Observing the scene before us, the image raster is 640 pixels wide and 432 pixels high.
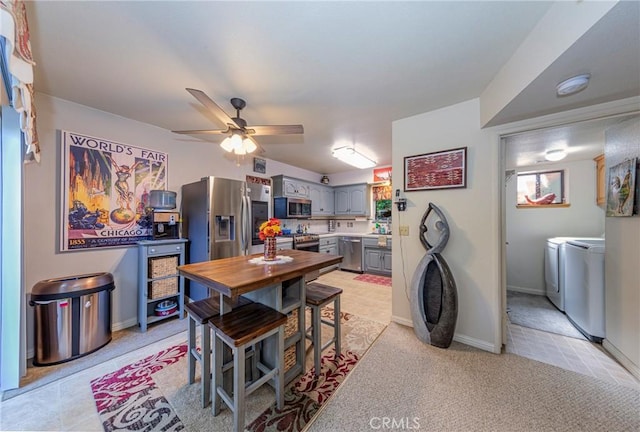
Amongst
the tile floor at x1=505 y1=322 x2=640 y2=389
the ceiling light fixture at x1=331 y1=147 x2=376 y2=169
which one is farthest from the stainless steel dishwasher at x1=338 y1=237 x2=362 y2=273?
the tile floor at x1=505 y1=322 x2=640 y2=389

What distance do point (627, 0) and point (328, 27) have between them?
1.33m

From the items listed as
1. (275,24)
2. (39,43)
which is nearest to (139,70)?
(39,43)

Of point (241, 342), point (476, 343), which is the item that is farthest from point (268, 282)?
point (476, 343)

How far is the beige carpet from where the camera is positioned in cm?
138

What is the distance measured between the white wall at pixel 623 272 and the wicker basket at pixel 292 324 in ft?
9.16

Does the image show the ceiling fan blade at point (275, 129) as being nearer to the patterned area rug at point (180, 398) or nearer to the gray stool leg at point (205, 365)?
the gray stool leg at point (205, 365)

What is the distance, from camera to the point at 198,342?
2314 mm

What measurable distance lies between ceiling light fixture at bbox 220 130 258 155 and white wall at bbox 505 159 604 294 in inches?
162

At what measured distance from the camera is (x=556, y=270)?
306cm

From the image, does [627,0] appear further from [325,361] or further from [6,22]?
[325,361]

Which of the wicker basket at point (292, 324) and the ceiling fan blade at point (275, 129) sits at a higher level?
the ceiling fan blade at point (275, 129)

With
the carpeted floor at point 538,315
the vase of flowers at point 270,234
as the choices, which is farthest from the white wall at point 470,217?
the vase of flowers at point 270,234

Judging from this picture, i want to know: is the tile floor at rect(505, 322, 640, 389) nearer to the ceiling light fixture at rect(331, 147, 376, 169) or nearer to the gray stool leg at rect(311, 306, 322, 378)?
the gray stool leg at rect(311, 306, 322, 378)

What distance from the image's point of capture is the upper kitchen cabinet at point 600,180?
3.20 metres
